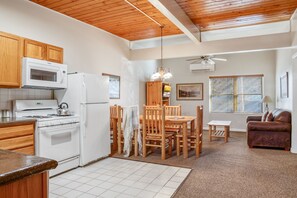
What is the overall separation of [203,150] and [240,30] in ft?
9.37

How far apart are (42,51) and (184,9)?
8.16 feet

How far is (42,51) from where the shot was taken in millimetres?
3332

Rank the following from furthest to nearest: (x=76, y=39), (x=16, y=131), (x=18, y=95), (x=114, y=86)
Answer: (x=114, y=86)
(x=76, y=39)
(x=18, y=95)
(x=16, y=131)

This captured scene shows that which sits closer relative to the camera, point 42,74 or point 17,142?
point 17,142

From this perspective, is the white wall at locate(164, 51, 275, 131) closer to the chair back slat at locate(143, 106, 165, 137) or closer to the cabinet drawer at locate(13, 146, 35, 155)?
the chair back slat at locate(143, 106, 165, 137)

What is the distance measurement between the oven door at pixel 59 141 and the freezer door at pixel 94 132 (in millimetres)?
136

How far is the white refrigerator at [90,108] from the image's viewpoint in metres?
3.56

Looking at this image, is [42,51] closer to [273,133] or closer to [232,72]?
[273,133]

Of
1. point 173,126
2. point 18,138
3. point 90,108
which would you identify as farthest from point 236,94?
point 18,138

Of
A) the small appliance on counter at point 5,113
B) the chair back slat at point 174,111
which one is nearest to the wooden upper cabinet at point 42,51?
the small appliance on counter at point 5,113

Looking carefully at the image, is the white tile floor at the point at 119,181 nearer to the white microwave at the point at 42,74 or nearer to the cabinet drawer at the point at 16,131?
the cabinet drawer at the point at 16,131

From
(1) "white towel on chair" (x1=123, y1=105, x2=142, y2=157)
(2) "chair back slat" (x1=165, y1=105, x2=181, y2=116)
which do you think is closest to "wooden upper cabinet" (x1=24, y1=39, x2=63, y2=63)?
(1) "white towel on chair" (x1=123, y1=105, x2=142, y2=157)

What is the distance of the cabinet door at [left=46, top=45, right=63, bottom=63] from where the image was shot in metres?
3.44

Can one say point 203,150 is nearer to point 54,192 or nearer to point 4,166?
point 54,192
